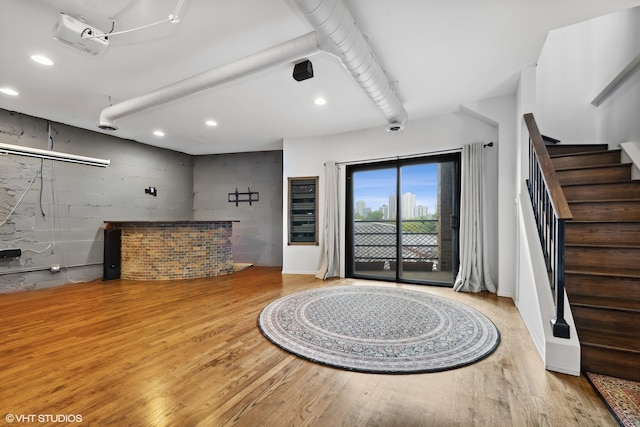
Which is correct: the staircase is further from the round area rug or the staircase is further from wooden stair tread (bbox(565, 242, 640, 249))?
the round area rug

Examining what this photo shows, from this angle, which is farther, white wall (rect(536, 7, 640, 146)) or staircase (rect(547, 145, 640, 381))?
white wall (rect(536, 7, 640, 146))

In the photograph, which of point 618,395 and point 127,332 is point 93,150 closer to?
point 127,332

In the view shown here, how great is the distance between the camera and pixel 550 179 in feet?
6.75

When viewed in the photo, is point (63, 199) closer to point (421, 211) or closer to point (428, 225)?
point (421, 211)

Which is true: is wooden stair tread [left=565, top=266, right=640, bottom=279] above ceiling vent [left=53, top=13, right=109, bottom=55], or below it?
below

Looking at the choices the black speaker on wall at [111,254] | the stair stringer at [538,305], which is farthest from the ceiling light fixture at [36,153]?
the stair stringer at [538,305]

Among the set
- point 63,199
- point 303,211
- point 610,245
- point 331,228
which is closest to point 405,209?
point 331,228

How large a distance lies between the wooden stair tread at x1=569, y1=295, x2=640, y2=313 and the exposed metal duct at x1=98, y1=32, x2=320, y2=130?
9.39 ft

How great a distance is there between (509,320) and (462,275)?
1.15 m

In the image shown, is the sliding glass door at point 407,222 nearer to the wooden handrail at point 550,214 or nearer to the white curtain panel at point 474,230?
the white curtain panel at point 474,230

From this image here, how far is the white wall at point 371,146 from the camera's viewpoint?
159 inches

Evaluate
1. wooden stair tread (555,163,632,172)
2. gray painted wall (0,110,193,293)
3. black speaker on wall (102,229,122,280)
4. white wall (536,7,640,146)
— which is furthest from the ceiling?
black speaker on wall (102,229,122,280)

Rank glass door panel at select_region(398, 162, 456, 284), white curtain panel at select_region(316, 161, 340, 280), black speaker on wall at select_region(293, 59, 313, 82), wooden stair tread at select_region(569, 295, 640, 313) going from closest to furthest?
wooden stair tread at select_region(569, 295, 640, 313), black speaker on wall at select_region(293, 59, 313, 82), white curtain panel at select_region(316, 161, 340, 280), glass door panel at select_region(398, 162, 456, 284)

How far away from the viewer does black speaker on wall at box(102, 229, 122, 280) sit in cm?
486
